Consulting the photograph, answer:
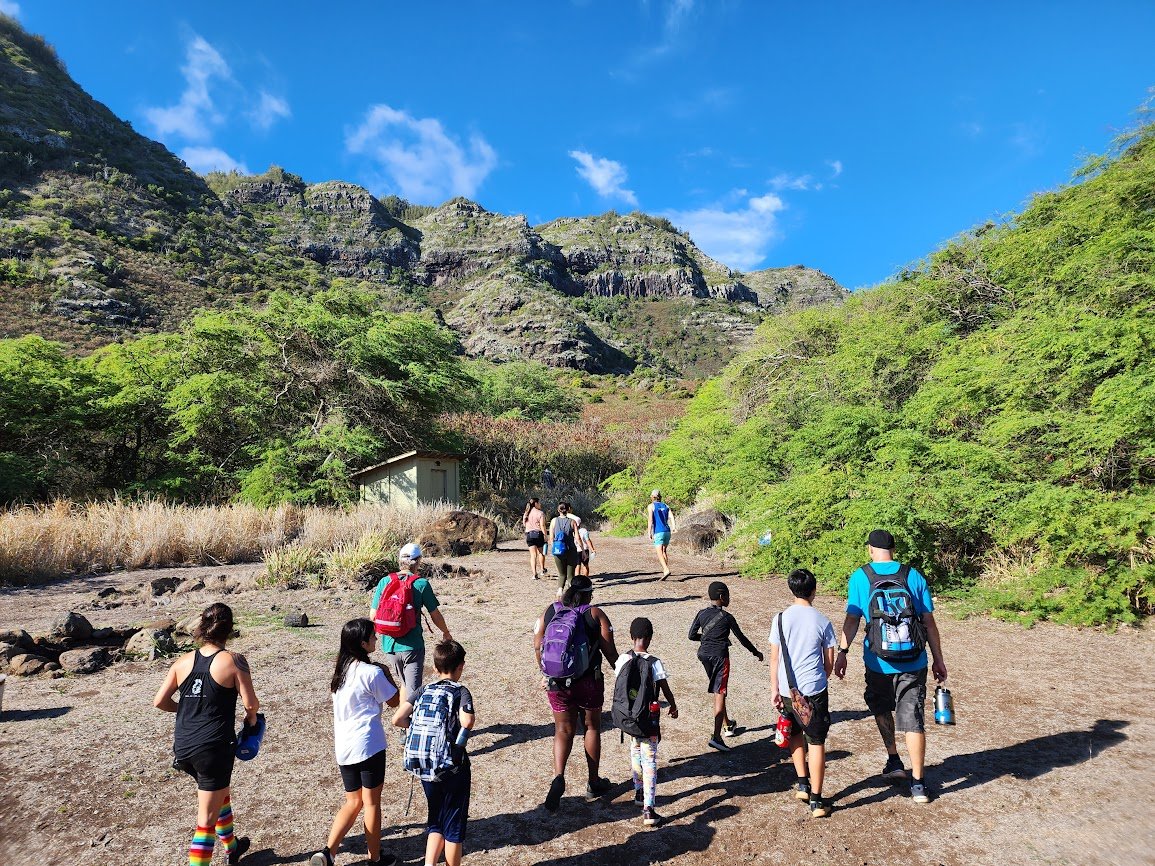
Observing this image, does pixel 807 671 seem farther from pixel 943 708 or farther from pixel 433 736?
pixel 433 736

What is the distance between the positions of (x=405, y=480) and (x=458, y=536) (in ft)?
14.1

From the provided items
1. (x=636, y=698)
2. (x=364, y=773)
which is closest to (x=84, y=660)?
(x=364, y=773)

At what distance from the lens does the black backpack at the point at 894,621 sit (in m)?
3.73

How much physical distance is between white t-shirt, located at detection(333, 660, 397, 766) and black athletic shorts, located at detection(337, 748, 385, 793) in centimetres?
4

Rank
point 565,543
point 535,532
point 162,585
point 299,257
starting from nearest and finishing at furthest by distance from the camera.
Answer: point 565,543
point 162,585
point 535,532
point 299,257

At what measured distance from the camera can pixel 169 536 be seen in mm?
12797

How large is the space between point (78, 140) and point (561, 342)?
58.1m

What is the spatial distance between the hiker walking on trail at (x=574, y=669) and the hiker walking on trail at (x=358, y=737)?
1.07 m

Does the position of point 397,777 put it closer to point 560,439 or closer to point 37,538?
point 37,538

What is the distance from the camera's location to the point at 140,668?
6547 millimetres

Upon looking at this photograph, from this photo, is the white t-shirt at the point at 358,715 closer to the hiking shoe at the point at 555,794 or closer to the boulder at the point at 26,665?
the hiking shoe at the point at 555,794

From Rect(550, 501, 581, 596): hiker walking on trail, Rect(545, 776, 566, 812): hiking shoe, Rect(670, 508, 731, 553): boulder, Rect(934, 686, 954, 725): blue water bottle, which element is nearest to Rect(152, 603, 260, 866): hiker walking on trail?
Rect(545, 776, 566, 812): hiking shoe

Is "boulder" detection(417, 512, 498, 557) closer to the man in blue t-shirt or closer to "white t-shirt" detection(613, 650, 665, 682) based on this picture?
"white t-shirt" detection(613, 650, 665, 682)

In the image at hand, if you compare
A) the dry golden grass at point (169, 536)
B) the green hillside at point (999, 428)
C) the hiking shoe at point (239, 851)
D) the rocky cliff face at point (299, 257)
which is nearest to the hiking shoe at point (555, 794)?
the hiking shoe at point (239, 851)
